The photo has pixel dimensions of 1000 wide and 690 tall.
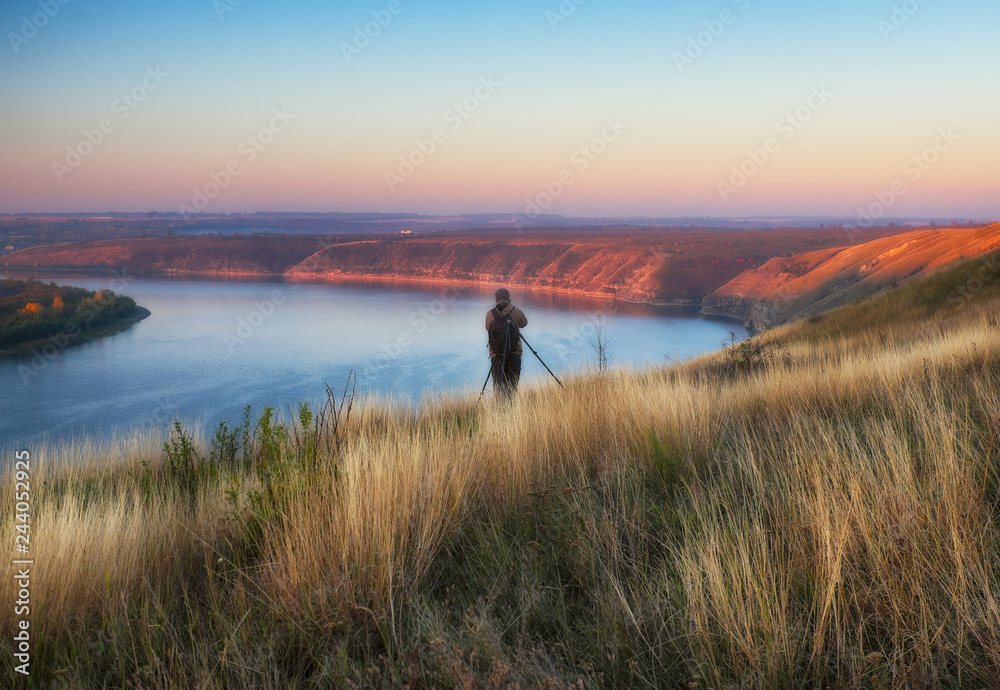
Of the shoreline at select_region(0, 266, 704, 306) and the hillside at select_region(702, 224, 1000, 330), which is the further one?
the shoreline at select_region(0, 266, 704, 306)

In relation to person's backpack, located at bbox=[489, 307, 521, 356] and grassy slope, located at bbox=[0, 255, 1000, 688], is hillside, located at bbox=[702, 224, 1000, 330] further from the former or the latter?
grassy slope, located at bbox=[0, 255, 1000, 688]

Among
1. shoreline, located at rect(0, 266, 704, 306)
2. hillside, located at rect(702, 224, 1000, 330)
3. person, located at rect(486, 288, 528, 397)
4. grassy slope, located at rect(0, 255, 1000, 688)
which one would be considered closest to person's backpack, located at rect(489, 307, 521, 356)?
person, located at rect(486, 288, 528, 397)

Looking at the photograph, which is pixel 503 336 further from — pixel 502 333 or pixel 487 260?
pixel 487 260

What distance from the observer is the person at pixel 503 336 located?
27.8 ft

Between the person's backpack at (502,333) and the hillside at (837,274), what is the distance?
63.0ft

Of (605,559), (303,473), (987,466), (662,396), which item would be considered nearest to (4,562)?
(303,473)

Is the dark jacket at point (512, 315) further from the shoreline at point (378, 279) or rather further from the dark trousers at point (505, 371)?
the shoreline at point (378, 279)

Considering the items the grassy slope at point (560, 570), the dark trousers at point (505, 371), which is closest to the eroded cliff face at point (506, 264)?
the dark trousers at point (505, 371)

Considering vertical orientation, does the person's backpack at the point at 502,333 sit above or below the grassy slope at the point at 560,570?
above

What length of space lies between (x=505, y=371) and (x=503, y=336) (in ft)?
2.16

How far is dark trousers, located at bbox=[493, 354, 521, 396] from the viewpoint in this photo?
330 inches

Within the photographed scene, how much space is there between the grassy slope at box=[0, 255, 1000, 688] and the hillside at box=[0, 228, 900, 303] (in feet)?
288

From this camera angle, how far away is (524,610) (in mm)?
2121

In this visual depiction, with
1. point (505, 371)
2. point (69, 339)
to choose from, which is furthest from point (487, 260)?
point (505, 371)
